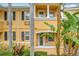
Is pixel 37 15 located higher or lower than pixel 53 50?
higher

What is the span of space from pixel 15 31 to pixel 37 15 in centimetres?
105

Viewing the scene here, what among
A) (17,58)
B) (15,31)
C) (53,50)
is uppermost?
(17,58)

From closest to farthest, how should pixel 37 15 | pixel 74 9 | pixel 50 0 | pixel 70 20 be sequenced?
pixel 50 0 → pixel 70 20 → pixel 74 9 → pixel 37 15

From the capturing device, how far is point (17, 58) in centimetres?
111

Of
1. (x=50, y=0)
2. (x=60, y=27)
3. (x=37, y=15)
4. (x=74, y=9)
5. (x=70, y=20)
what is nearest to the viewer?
(x=50, y=0)

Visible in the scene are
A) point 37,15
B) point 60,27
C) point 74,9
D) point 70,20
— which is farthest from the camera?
point 37,15

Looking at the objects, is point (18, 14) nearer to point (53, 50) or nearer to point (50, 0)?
point (53, 50)

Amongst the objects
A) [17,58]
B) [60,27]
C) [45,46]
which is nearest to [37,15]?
[45,46]

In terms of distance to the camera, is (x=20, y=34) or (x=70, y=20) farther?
(x=20, y=34)

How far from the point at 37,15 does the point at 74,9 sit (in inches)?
65.5

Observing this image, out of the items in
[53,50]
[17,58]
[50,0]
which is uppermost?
[50,0]

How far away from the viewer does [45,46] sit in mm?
7277

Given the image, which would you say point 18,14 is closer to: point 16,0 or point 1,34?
point 1,34

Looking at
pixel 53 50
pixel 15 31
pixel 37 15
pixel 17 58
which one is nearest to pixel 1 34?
pixel 15 31
